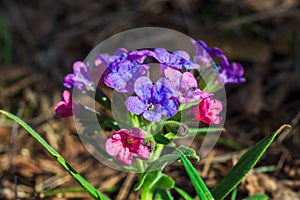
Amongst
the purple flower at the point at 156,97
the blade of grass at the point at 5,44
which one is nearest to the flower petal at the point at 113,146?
the purple flower at the point at 156,97

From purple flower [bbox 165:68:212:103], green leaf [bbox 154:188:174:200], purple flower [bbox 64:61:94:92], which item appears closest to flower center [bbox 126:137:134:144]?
purple flower [bbox 165:68:212:103]

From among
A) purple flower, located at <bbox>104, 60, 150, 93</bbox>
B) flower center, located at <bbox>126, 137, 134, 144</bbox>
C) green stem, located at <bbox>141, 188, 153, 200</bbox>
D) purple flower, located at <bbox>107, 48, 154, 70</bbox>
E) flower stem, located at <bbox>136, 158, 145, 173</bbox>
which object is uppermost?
purple flower, located at <bbox>107, 48, 154, 70</bbox>

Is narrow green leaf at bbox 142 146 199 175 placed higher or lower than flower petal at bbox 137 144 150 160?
lower

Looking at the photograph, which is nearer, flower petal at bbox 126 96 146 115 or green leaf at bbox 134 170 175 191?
flower petal at bbox 126 96 146 115

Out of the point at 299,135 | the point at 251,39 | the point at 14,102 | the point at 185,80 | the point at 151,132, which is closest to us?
the point at 185,80

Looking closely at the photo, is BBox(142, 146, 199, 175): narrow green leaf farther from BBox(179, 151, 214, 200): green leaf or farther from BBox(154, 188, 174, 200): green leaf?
BBox(154, 188, 174, 200): green leaf

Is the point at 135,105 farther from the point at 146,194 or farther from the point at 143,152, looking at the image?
the point at 146,194

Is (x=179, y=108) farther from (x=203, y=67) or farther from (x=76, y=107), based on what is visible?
(x=76, y=107)

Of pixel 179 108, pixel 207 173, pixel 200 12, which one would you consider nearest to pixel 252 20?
pixel 200 12
